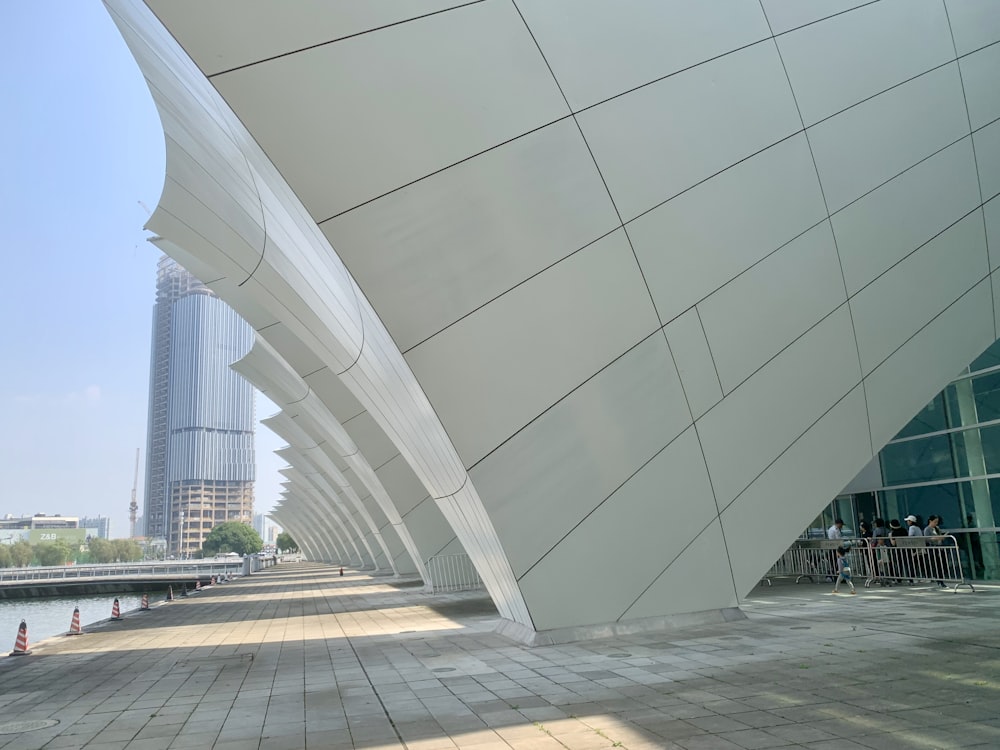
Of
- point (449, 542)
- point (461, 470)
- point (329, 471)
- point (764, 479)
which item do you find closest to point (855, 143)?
point (764, 479)

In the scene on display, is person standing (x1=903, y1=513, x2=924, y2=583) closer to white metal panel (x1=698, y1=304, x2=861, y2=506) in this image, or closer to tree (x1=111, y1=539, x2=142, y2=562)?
white metal panel (x1=698, y1=304, x2=861, y2=506)

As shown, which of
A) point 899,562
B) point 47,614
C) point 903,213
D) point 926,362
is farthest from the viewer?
point 47,614

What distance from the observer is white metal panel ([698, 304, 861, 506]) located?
474 inches

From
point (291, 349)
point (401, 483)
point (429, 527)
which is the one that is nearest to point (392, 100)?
point (291, 349)

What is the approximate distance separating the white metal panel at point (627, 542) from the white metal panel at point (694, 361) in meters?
0.55

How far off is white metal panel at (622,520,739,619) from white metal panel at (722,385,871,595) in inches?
8.9

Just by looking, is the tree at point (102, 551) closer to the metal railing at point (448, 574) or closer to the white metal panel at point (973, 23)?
the metal railing at point (448, 574)

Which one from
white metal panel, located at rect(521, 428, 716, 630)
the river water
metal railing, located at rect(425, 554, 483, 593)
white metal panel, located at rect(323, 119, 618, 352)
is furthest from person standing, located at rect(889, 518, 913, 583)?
the river water

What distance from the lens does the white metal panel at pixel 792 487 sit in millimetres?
12469

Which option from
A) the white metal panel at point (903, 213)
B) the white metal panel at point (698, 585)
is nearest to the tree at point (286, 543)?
the white metal panel at point (698, 585)

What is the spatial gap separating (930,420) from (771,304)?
10120 millimetres

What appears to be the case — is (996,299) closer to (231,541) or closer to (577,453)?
(577,453)

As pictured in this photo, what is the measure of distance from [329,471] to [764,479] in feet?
102

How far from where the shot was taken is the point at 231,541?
552 feet
